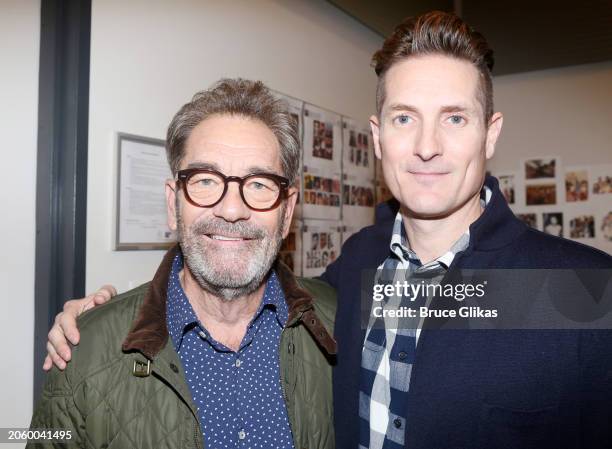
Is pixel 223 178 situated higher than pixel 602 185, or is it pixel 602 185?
pixel 602 185

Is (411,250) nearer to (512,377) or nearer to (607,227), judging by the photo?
(512,377)

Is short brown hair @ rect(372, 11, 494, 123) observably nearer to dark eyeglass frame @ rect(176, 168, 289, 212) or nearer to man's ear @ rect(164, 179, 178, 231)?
dark eyeglass frame @ rect(176, 168, 289, 212)

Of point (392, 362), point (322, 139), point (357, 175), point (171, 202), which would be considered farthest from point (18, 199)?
point (357, 175)

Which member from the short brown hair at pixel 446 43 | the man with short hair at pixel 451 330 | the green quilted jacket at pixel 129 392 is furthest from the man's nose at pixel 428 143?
the green quilted jacket at pixel 129 392

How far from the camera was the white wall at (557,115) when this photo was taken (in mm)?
3432

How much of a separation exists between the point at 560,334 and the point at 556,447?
0.84 ft

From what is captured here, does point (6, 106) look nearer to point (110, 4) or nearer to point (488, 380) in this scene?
point (110, 4)

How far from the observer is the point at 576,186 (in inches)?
137

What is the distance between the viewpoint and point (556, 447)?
115 centimetres

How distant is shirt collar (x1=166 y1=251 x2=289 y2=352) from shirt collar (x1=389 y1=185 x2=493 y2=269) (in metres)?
0.39

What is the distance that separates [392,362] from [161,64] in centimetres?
144

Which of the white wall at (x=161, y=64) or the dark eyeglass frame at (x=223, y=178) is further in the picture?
the white wall at (x=161, y=64)

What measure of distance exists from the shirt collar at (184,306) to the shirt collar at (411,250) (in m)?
0.39

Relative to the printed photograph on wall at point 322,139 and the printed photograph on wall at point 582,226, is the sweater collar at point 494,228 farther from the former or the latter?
the printed photograph on wall at point 582,226
